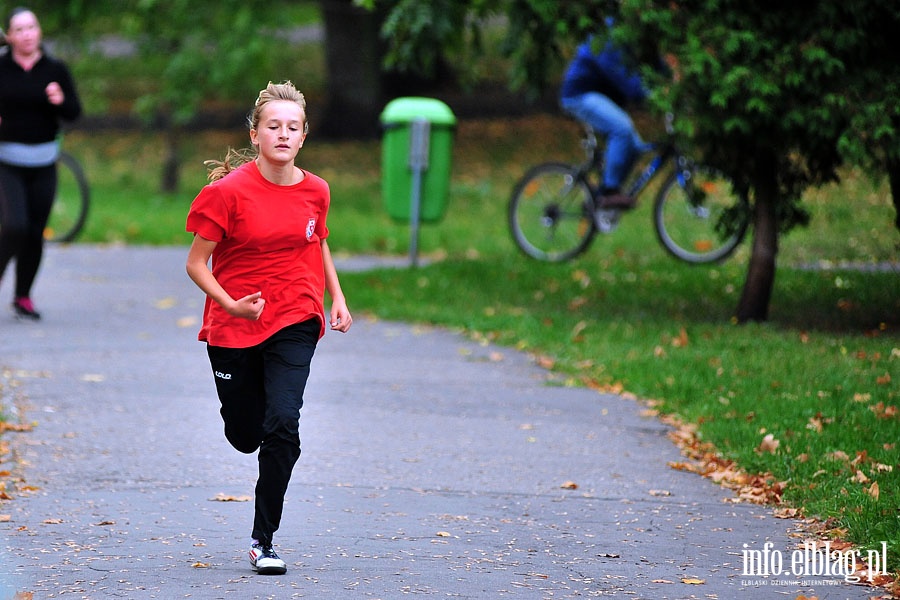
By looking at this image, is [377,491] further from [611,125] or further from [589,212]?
[589,212]

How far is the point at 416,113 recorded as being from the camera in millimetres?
12914

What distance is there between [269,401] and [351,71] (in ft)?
64.6

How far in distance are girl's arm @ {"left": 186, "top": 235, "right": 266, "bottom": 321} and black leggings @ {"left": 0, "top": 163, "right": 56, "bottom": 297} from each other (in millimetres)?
5592

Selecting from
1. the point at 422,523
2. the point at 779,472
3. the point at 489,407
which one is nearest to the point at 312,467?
the point at 422,523

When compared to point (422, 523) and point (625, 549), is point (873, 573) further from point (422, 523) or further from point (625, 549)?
point (422, 523)

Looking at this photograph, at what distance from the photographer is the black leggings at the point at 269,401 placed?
463cm

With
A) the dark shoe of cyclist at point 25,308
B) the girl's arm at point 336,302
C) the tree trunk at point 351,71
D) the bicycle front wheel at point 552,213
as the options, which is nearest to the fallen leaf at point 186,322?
the dark shoe of cyclist at point 25,308

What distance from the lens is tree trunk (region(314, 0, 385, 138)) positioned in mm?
23156

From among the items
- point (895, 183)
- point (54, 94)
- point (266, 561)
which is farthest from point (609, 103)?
point (266, 561)

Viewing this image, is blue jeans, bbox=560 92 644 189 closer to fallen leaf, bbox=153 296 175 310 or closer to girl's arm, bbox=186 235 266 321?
fallen leaf, bbox=153 296 175 310

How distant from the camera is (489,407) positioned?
7770 millimetres

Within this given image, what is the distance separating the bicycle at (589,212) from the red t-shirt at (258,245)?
756 centimetres

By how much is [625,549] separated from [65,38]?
1672 cm

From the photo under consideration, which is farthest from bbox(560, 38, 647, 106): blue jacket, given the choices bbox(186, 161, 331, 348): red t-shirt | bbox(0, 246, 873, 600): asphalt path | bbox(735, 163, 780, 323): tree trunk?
bbox(186, 161, 331, 348): red t-shirt
